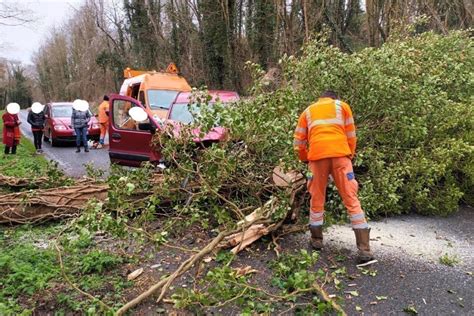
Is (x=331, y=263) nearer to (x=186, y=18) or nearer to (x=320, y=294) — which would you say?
(x=320, y=294)

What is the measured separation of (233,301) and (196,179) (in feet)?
6.86

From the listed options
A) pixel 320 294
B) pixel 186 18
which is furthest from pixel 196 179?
pixel 186 18

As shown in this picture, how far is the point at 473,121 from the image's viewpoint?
5.88 metres

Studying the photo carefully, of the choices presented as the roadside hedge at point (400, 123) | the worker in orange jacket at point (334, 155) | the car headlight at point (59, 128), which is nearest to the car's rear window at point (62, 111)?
the car headlight at point (59, 128)

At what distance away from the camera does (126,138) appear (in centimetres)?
741

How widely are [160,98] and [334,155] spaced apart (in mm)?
7529

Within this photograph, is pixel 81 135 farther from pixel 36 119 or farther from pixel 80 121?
pixel 36 119

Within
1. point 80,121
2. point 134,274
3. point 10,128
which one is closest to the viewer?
point 134,274

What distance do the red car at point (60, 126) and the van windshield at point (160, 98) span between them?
4703 millimetres

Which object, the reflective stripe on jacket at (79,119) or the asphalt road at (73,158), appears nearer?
the asphalt road at (73,158)

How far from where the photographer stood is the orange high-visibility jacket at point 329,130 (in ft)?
Result: 14.0

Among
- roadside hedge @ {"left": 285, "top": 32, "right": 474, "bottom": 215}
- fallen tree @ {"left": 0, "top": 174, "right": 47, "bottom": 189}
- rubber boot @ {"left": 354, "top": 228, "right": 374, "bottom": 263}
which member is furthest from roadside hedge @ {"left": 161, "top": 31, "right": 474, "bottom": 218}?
fallen tree @ {"left": 0, "top": 174, "right": 47, "bottom": 189}

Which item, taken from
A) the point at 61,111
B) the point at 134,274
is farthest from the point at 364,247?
the point at 61,111

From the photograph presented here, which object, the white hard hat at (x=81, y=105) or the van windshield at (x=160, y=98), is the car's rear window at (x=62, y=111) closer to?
the white hard hat at (x=81, y=105)
